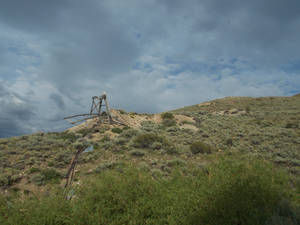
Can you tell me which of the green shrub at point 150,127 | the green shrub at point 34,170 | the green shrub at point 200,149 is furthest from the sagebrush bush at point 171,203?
the green shrub at point 150,127

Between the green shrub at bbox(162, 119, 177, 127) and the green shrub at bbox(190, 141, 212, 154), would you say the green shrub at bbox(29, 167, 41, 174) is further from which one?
the green shrub at bbox(162, 119, 177, 127)

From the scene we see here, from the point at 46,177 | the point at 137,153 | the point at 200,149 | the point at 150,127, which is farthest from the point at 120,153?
the point at 150,127

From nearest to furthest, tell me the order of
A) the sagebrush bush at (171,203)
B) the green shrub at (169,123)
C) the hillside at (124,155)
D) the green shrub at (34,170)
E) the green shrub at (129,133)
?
1. the sagebrush bush at (171,203)
2. the hillside at (124,155)
3. the green shrub at (34,170)
4. the green shrub at (129,133)
5. the green shrub at (169,123)

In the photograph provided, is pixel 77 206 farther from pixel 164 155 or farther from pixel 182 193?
pixel 164 155

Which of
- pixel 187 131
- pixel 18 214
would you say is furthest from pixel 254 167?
pixel 187 131

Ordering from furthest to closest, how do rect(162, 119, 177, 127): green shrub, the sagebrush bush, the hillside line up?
rect(162, 119, 177, 127): green shrub, the hillside, the sagebrush bush

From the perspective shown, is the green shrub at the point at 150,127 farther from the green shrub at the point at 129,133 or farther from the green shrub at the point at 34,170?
the green shrub at the point at 34,170

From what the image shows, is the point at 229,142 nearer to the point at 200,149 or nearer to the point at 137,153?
the point at 200,149

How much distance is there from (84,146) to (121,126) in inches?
309

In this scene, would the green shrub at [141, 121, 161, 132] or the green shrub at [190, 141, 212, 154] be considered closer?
the green shrub at [190, 141, 212, 154]

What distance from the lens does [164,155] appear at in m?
14.4

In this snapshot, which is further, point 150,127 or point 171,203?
point 150,127

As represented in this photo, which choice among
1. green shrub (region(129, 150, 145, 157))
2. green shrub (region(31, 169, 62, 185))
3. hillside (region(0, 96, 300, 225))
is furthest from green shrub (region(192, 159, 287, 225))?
green shrub (region(31, 169, 62, 185))

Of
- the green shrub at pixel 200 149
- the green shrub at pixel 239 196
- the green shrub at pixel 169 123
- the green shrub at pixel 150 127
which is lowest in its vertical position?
the green shrub at pixel 239 196
